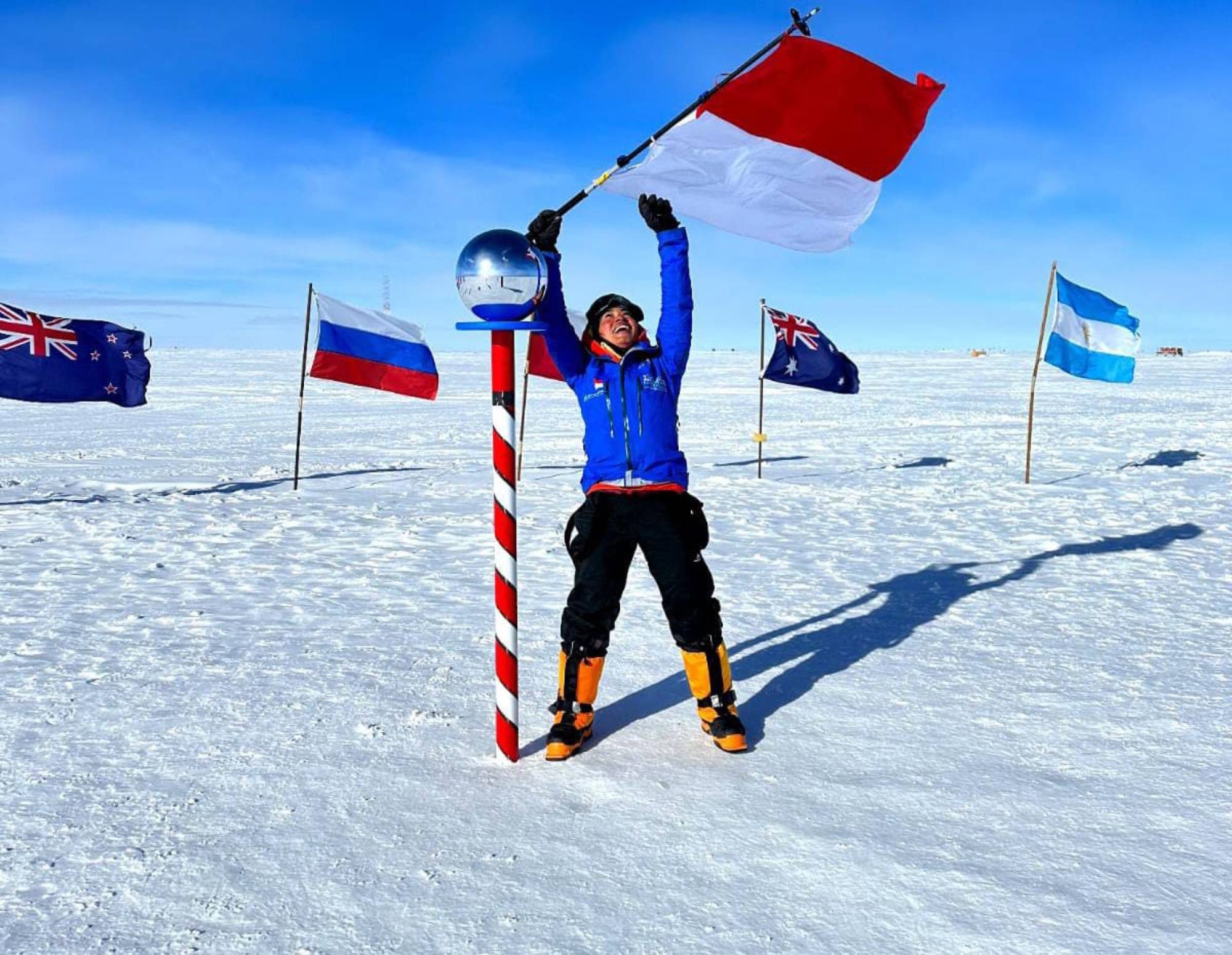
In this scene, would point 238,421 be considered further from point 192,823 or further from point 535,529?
point 192,823

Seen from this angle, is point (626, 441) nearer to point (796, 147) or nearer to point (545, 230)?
point (545, 230)

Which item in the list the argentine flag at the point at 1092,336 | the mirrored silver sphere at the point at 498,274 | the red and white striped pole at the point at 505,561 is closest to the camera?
the mirrored silver sphere at the point at 498,274

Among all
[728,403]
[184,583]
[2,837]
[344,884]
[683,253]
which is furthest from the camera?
[728,403]

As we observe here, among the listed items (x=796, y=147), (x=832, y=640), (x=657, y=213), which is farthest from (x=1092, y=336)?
(x=657, y=213)

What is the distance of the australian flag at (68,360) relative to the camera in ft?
33.7

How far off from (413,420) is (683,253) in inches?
841

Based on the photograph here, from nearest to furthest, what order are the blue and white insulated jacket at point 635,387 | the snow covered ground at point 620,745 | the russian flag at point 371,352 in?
the snow covered ground at point 620,745 → the blue and white insulated jacket at point 635,387 → the russian flag at point 371,352

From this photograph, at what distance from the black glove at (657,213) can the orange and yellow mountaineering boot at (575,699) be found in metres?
1.84

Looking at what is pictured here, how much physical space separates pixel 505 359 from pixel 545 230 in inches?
21.3

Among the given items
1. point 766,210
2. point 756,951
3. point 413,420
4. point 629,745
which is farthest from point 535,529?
point 413,420

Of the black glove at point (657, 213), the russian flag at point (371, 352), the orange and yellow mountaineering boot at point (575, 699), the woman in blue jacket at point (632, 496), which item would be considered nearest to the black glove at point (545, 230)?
the woman in blue jacket at point (632, 496)

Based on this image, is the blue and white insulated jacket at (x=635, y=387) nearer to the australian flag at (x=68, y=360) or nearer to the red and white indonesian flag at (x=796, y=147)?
the red and white indonesian flag at (x=796, y=147)

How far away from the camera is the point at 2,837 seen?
312cm

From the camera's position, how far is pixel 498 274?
3.38 m
